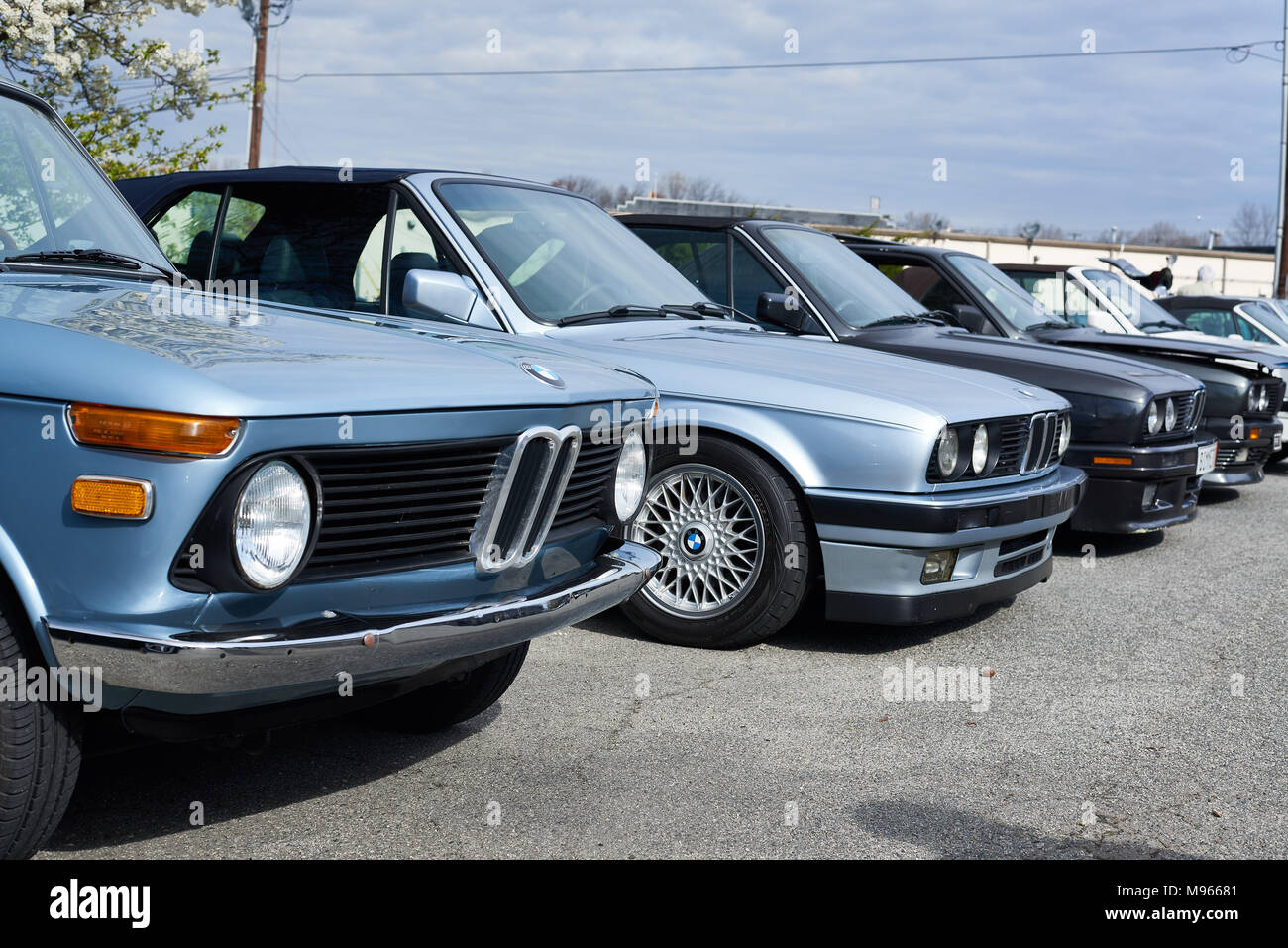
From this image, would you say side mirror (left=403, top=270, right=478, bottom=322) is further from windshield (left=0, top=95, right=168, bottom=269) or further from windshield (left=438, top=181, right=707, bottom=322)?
windshield (left=0, top=95, right=168, bottom=269)

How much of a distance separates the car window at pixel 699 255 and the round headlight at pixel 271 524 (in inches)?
171

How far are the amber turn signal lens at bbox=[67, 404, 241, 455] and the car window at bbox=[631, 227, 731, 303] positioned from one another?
4.49 m

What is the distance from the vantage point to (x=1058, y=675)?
480 cm

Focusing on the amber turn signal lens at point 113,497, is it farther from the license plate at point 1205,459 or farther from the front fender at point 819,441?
the license plate at point 1205,459

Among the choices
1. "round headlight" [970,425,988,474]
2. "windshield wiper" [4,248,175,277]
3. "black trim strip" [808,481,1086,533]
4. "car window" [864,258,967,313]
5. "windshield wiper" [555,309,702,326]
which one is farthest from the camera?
"car window" [864,258,967,313]

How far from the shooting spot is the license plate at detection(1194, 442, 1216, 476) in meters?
7.26

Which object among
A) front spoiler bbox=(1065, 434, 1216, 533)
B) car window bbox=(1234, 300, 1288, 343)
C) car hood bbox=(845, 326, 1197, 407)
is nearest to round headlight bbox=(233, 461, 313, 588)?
car hood bbox=(845, 326, 1197, 407)

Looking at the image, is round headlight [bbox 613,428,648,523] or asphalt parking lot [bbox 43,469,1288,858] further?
round headlight [bbox 613,428,648,523]

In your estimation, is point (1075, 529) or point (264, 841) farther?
point (1075, 529)
